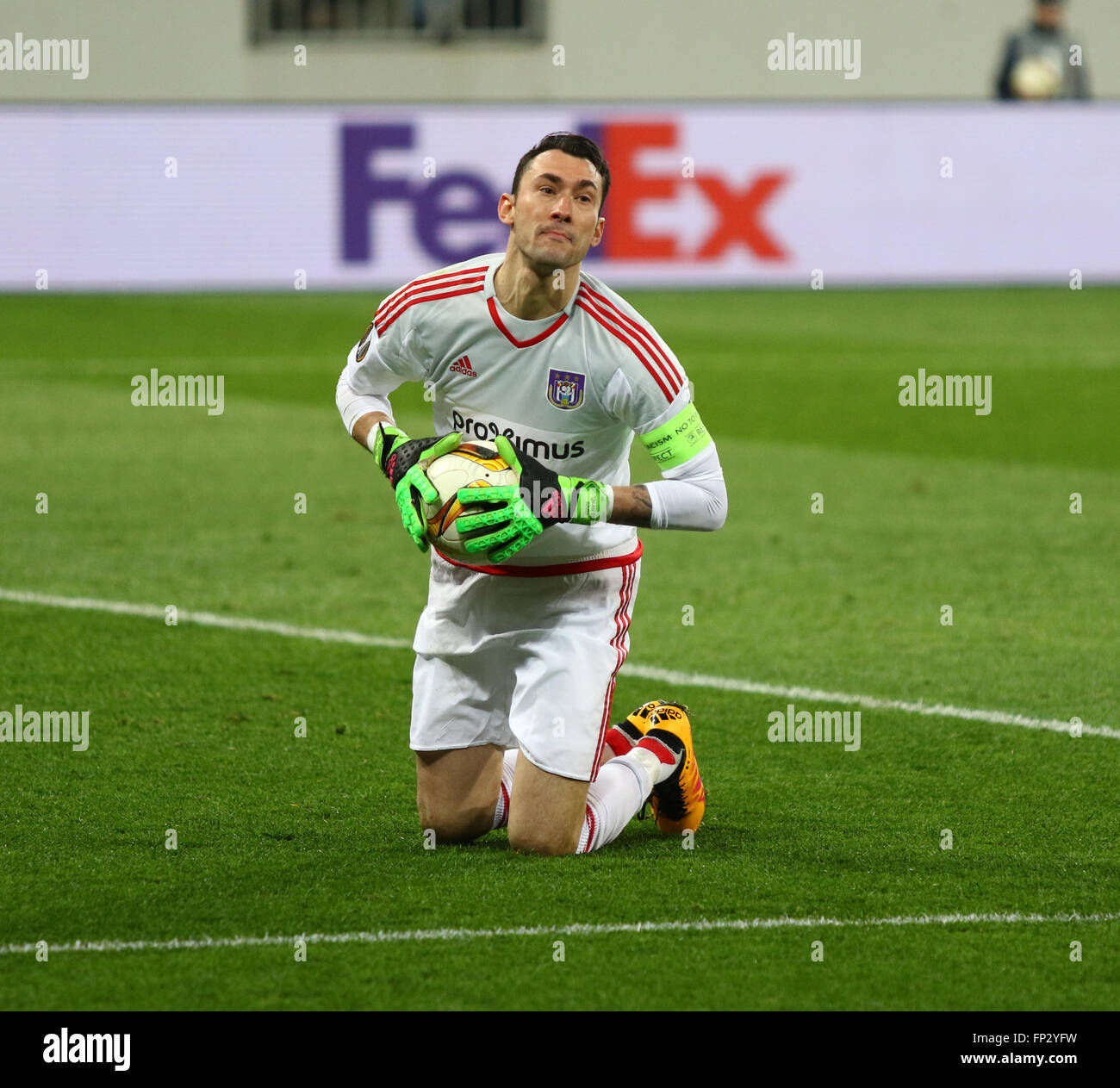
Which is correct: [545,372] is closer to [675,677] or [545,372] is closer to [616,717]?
[616,717]

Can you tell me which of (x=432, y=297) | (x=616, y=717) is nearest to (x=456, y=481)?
(x=432, y=297)

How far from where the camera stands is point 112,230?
20922 millimetres

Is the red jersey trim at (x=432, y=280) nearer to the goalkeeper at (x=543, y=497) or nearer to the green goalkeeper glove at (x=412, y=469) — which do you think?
the goalkeeper at (x=543, y=497)

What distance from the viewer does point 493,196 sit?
20.8 meters

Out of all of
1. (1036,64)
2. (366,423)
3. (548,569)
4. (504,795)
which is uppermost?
(1036,64)

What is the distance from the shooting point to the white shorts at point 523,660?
210 inches

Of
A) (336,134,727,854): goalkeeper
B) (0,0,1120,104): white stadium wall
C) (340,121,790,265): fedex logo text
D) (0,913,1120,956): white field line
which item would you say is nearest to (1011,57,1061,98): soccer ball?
(340,121,790,265): fedex logo text

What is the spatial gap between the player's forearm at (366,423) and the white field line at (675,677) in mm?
2214

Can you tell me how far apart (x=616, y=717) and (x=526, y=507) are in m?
2.03

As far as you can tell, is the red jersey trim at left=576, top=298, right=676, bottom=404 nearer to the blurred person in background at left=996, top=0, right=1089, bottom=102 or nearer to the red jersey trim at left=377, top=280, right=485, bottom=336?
the red jersey trim at left=377, top=280, right=485, bottom=336

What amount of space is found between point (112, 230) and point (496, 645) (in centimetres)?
1659
